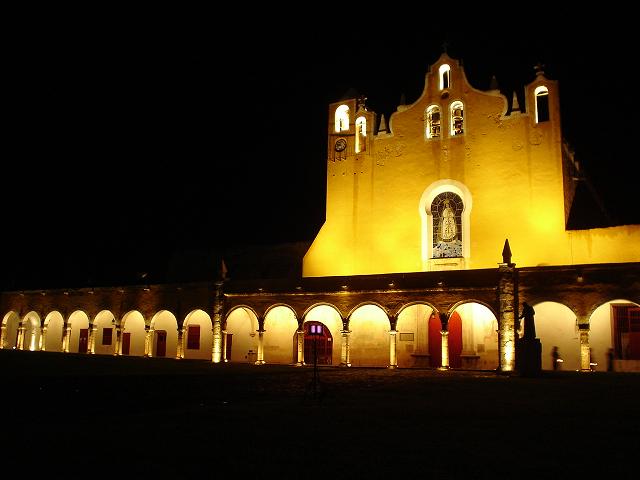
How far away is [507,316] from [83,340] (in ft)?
78.7

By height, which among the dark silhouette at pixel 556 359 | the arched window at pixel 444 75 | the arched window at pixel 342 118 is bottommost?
the dark silhouette at pixel 556 359

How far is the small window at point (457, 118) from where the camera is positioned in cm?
2756

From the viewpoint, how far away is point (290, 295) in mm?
26812

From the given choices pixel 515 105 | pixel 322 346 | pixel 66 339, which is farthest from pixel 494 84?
pixel 66 339

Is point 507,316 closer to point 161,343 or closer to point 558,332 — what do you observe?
point 558,332

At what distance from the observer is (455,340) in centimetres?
2548

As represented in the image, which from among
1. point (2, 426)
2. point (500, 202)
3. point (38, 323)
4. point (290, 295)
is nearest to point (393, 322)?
point (290, 295)

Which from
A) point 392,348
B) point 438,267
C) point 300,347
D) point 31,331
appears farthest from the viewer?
point 31,331

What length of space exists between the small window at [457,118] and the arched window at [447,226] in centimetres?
289

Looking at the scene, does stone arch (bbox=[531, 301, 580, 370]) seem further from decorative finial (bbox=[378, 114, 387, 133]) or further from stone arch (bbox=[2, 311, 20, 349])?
stone arch (bbox=[2, 311, 20, 349])

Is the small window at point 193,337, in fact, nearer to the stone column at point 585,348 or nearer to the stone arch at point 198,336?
the stone arch at point 198,336

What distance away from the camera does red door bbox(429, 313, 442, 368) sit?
25.7m

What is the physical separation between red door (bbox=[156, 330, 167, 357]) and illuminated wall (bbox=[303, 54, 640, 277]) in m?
8.49

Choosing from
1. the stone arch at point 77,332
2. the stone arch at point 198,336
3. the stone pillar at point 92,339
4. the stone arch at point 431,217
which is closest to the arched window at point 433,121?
the stone arch at point 431,217
